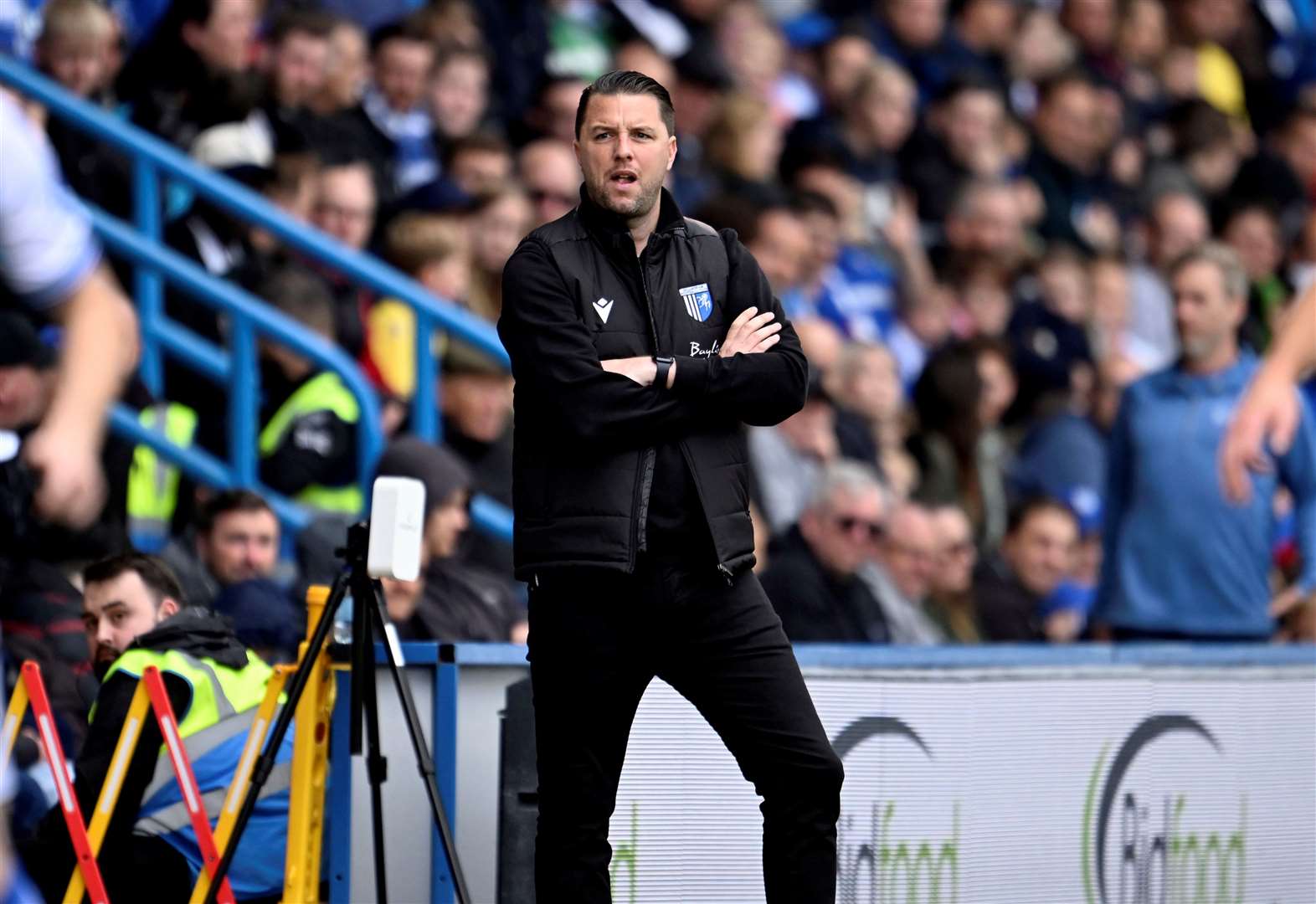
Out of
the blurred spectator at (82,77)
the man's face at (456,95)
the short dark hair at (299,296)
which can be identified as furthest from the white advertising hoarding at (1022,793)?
the man's face at (456,95)

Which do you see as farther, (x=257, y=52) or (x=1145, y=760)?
(x=257, y=52)

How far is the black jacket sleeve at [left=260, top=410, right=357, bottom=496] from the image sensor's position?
7766 millimetres

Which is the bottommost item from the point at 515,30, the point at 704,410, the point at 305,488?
the point at 704,410

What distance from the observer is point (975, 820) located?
6309 millimetres

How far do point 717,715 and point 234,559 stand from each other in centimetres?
289

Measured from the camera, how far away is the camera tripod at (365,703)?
5.22 metres

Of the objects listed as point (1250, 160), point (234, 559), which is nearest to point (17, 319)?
point (234, 559)

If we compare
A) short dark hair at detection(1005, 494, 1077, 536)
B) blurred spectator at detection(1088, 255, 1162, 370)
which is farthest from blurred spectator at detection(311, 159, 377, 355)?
blurred spectator at detection(1088, 255, 1162, 370)

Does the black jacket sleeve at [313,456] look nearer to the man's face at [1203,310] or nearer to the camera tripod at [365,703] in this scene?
the camera tripod at [365,703]

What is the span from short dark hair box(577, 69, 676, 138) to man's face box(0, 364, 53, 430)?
269 centimetres

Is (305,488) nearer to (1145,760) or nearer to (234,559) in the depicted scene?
(234,559)

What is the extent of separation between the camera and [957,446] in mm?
10312

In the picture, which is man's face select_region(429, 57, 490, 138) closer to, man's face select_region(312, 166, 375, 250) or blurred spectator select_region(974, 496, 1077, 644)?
man's face select_region(312, 166, 375, 250)

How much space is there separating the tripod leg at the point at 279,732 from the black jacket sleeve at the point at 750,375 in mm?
1147
